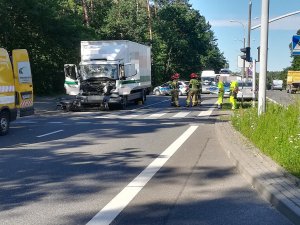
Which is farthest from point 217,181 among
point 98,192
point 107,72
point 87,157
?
point 107,72

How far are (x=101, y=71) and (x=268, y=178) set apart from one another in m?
20.1

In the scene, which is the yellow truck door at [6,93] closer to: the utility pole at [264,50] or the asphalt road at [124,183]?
the asphalt road at [124,183]

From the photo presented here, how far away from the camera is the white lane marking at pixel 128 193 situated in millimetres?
5594

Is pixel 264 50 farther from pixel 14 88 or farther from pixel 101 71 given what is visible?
pixel 101 71

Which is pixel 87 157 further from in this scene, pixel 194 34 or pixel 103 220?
pixel 194 34

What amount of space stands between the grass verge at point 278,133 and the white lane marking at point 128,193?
6.50 feet

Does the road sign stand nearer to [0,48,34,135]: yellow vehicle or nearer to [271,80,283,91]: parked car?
[0,48,34,135]: yellow vehicle

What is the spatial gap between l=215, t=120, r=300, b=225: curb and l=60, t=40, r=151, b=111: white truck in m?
15.3

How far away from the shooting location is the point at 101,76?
2636 centimetres

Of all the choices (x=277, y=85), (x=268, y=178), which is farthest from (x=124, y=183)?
(x=277, y=85)

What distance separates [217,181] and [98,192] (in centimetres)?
194

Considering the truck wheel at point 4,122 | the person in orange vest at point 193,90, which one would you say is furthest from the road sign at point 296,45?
the person in orange vest at point 193,90

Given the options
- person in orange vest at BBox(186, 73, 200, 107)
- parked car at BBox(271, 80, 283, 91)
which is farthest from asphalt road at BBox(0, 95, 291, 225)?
parked car at BBox(271, 80, 283, 91)

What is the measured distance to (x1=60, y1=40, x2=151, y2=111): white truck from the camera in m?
25.7
